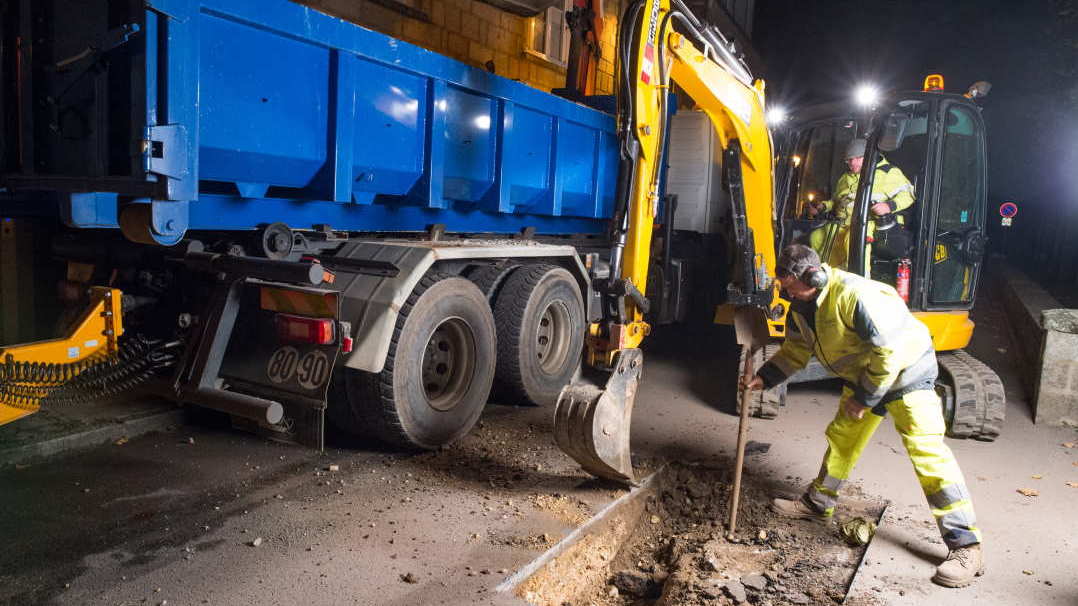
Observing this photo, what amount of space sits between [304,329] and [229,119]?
42.3 inches

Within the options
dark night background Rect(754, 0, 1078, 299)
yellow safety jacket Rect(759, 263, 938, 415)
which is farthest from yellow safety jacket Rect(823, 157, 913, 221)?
dark night background Rect(754, 0, 1078, 299)

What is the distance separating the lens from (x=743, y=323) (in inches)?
186

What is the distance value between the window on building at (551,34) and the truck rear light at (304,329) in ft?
25.2

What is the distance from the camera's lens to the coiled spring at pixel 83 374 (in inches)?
121

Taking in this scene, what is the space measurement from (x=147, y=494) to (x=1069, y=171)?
81.1 feet

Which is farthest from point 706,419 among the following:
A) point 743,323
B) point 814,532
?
point 814,532

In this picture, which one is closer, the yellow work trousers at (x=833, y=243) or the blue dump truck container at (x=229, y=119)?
the blue dump truck container at (x=229, y=119)

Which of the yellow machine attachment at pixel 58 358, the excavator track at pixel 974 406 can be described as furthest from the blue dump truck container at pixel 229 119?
the excavator track at pixel 974 406

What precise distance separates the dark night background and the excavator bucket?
2129cm

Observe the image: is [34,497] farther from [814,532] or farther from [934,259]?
[934,259]

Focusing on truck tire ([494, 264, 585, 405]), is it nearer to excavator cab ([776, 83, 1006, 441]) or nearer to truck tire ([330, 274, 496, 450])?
truck tire ([330, 274, 496, 450])

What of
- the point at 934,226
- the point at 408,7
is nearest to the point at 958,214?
the point at 934,226

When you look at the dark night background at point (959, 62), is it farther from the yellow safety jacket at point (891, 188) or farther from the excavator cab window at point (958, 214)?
the yellow safety jacket at point (891, 188)

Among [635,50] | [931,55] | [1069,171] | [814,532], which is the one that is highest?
[931,55]
